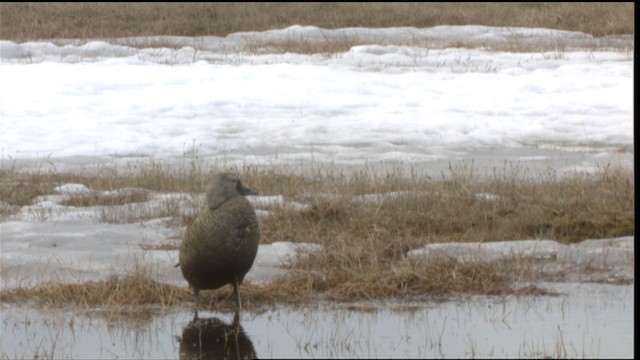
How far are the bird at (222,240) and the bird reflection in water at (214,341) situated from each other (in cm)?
27

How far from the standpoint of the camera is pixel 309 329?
6340 millimetres

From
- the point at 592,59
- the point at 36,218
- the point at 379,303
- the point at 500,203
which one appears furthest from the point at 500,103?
the point at 379,303

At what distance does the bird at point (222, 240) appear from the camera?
664 centimetres

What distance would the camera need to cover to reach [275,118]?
14344 mm

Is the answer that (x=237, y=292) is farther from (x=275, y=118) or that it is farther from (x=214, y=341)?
(x=275, y=118)

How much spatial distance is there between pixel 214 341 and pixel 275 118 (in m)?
8.23

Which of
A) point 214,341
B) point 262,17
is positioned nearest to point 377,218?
point 214,341

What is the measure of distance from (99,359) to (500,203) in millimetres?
4432

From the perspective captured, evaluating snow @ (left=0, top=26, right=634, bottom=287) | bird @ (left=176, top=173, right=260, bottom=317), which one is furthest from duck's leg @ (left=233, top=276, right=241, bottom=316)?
snow @ (left=0, top=26, right=634, bottom=287)

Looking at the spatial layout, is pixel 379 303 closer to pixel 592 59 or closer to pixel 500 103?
pixel 500 103

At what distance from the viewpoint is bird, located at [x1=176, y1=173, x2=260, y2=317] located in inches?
261

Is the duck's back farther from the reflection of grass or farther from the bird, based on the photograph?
the reflection of grass

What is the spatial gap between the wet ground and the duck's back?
0.28m

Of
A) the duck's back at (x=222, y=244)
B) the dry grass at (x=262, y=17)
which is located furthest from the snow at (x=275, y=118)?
the dry grass at (x=262, y=17)
